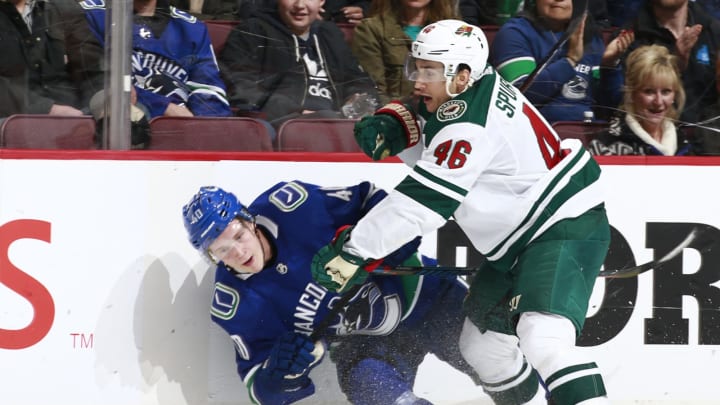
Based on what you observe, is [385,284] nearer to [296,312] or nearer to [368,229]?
[296,312]

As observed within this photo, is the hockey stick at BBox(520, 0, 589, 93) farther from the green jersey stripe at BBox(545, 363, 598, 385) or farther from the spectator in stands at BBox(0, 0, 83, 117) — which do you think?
the spectator in stands at BBox(0, 0, 83, 117)

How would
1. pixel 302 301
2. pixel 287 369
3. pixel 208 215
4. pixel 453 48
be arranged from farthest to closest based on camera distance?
pixel 302 301
pixel 287 369
pixel 208 215
pixel 453 48

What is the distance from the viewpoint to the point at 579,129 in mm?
3631

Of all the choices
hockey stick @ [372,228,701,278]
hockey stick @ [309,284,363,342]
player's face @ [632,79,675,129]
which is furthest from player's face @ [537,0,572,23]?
hockey stick @ [309,284,363,342]

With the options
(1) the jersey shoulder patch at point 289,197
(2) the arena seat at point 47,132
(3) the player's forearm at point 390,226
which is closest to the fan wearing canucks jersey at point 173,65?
(2) the arena seat at point 47,132

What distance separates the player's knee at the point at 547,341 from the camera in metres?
2.86

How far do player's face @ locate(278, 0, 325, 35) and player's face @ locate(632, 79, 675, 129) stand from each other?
1.06m

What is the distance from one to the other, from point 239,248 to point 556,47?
1.20m

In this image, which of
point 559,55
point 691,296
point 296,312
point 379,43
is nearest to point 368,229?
point 296,312

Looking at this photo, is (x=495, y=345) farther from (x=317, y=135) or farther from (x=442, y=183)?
(x=317, y=135)

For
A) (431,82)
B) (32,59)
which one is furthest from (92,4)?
(431,82)

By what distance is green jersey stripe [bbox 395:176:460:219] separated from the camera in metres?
2.88

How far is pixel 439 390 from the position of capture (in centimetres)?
362

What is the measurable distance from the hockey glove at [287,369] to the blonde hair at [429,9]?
103 cm
